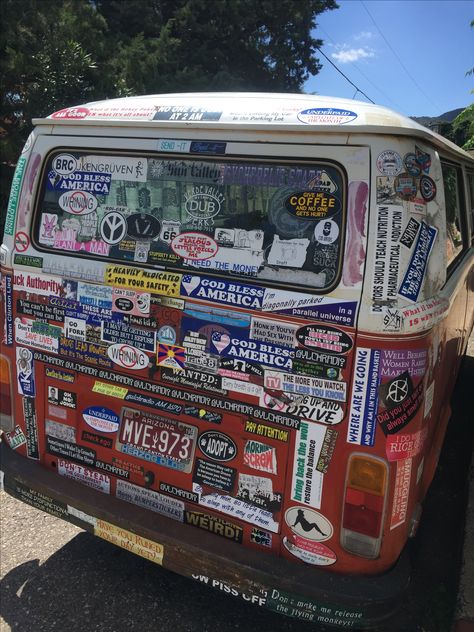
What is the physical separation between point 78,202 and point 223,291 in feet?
3.15

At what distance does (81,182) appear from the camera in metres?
2.57

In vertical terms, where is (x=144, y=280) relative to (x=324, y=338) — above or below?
above

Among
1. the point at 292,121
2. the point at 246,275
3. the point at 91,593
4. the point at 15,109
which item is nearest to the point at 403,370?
the point at 246,275

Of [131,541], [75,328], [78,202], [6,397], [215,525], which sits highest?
[78,202]

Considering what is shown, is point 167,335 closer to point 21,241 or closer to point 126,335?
point 126,335

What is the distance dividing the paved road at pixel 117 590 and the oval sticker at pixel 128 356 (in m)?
1.32

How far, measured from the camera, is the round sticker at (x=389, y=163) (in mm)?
1897

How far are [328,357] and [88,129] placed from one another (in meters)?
1.62

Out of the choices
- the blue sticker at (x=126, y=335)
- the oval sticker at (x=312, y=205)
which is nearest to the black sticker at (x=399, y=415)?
the oval sticker at (x=312, y=205)

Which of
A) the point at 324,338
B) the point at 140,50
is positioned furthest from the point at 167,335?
the point at 140,50

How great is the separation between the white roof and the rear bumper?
5.80ft

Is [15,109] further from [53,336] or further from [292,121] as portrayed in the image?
[292,121]

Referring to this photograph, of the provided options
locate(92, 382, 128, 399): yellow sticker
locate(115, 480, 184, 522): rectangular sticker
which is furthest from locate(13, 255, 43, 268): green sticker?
locate(115, 480, 184, 522): rectangular sticker

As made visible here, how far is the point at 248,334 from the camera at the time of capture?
2139 mm
